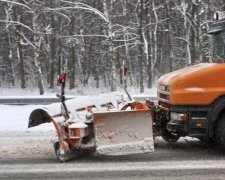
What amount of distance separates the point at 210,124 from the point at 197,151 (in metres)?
0.77

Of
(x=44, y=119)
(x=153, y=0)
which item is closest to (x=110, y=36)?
(x=153, y=0)

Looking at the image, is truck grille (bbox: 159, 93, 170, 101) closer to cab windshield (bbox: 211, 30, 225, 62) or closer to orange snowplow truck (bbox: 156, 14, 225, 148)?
orange snowplow truck (bbox: 156, 14, 225, 148)

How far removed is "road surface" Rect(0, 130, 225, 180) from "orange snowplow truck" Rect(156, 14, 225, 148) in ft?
1.41

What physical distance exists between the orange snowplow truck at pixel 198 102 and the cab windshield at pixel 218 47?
0.06 m

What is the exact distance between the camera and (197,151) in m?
7.92

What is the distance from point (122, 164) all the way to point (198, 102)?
58.7 inches

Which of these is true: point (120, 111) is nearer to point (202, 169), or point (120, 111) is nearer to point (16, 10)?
point (202, 169)

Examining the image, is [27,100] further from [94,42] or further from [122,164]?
[94,42]

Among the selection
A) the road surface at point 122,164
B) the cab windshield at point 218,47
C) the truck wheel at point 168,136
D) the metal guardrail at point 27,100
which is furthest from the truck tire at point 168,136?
the metal guardrail at point 27,100

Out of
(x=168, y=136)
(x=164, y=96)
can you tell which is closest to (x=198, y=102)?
(x=164, y=96)

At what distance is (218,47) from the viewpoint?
783 centimetres

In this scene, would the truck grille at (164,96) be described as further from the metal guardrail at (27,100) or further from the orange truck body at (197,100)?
the metal guardrail at (27,100)

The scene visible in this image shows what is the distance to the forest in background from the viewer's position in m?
30.5

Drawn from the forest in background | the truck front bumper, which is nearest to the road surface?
the truck front bumper
